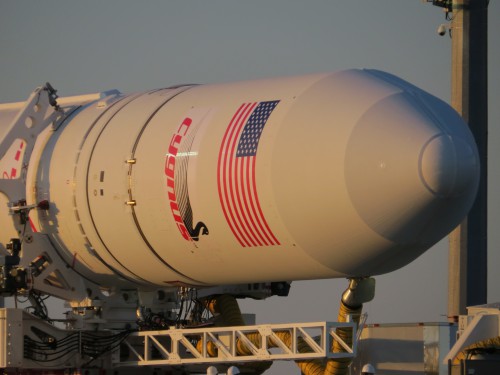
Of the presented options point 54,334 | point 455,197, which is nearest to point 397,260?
point 455,197

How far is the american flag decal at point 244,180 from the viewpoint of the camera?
27.0m

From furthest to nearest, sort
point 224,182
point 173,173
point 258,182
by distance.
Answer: point 173,173
point 224,182
point 258,182

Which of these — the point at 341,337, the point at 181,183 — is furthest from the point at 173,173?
the point at 341,337

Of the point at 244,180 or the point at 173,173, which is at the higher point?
the point at 173,173

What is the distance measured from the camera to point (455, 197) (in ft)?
86.1

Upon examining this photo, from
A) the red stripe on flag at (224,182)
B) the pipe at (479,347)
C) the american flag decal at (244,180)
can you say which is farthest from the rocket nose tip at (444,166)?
the pipe at (479,347)

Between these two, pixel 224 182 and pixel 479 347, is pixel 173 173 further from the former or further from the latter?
pixel 479 347

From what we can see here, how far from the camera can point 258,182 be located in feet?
87.9

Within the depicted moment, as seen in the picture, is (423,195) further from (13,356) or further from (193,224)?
(13,356)

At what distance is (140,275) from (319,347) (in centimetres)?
375

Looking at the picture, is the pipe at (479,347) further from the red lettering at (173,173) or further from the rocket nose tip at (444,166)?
the red lettering at (173,173)

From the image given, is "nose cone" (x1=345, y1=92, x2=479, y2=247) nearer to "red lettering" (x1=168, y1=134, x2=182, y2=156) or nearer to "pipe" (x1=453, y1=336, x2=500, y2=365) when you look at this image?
"red lettering" (x1=168, y1=134, x2=182, y2=156)

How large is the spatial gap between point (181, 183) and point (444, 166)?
442 cm

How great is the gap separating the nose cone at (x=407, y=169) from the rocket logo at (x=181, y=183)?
299cm
